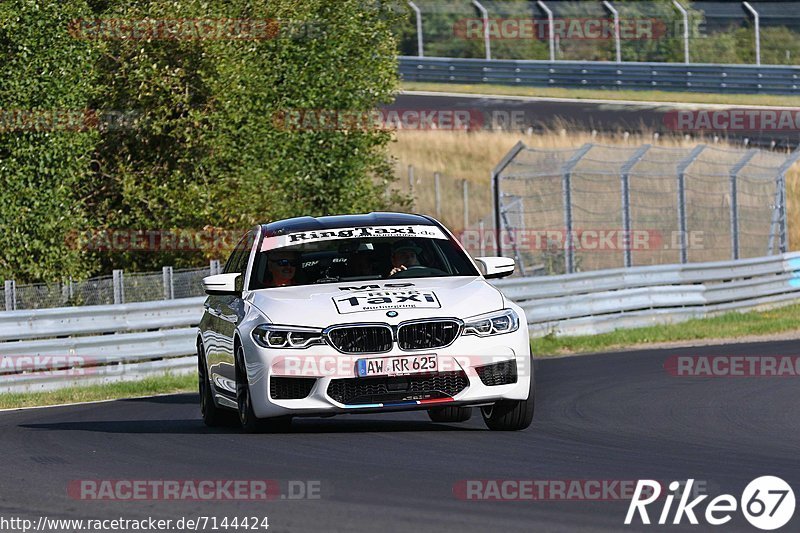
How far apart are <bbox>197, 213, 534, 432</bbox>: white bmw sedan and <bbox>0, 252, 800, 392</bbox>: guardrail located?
23.5ft

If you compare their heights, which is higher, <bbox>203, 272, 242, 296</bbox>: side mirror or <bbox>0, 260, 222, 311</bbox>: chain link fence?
<bbox>203, 272, 242, 296</bbox>: side mirror

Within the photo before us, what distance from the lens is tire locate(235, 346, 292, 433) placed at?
10.4 metres

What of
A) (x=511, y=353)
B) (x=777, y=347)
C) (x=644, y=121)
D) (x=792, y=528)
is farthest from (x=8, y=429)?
(x=644, y=121)

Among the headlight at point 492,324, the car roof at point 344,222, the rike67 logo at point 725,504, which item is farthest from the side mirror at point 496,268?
the rike67 logo at point 725,504

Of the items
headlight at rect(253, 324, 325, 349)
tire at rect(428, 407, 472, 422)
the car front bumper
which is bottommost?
tire at rect(428, 407, 472, 422)

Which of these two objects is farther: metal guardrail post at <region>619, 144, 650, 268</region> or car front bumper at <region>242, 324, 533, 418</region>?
metal guardrail post at <region>619, 144, 650, 268</region>

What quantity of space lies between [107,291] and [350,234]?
8842mm

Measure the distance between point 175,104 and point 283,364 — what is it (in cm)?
1470

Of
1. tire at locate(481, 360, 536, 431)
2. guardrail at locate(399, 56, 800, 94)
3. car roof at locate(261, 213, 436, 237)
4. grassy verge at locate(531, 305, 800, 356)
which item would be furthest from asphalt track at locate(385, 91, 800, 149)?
tire at locate(481, 360, 536, 431)

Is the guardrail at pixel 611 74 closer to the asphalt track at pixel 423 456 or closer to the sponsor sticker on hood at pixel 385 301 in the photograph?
the asphalt track at pixel 423 456

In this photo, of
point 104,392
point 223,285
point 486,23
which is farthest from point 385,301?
point 486,23

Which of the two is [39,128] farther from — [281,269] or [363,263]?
[363,263]

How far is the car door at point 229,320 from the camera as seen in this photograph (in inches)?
→ 428

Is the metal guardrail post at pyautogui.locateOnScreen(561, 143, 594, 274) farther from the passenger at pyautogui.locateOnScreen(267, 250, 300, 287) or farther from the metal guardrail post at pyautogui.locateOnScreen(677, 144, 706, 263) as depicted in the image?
the passenger at pyautogui.locateOnScreen(267, 250, 300, 287)
